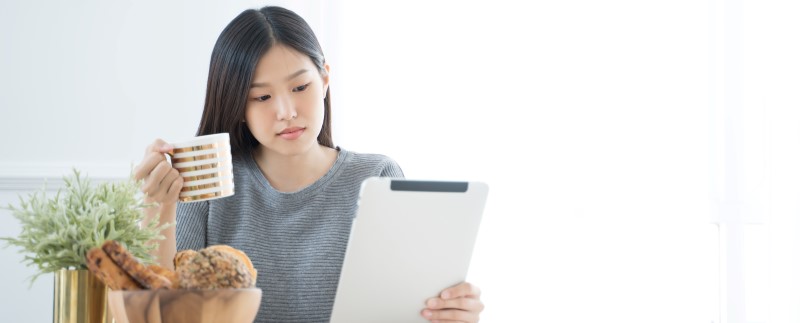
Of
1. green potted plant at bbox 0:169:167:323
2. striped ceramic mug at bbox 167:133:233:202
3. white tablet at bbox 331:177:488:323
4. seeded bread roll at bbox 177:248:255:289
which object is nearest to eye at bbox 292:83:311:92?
striped ceramic mug at bbox 167:133:233:202

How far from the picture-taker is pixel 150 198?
1.32 meters

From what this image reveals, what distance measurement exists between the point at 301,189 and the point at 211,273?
3.37 feet

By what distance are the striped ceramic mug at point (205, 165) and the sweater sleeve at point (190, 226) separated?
0.51 m

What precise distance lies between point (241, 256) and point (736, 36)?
2217 mm

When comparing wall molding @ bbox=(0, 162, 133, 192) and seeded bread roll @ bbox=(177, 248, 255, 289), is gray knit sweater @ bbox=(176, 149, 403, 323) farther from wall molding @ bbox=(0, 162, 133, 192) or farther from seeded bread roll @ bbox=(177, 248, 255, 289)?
seeded bread roll @ bbox=(177, 248, 255, 289)

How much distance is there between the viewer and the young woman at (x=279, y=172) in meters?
1.67

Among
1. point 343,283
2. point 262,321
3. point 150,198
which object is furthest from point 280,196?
point 343,283

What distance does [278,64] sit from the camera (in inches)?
66.0

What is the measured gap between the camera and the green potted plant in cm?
96

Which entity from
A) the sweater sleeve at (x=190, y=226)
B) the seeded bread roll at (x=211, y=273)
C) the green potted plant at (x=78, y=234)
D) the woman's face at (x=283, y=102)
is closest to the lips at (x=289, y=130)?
the woman's face at (x=283, y=102)

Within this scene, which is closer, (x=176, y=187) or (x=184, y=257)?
(x=184, y=257)

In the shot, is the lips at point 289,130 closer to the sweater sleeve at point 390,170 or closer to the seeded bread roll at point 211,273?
the sweater sleeve at point 390,170

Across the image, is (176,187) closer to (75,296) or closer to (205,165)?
(205,165)

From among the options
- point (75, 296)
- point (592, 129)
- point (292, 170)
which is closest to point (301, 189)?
point (292, 170)
